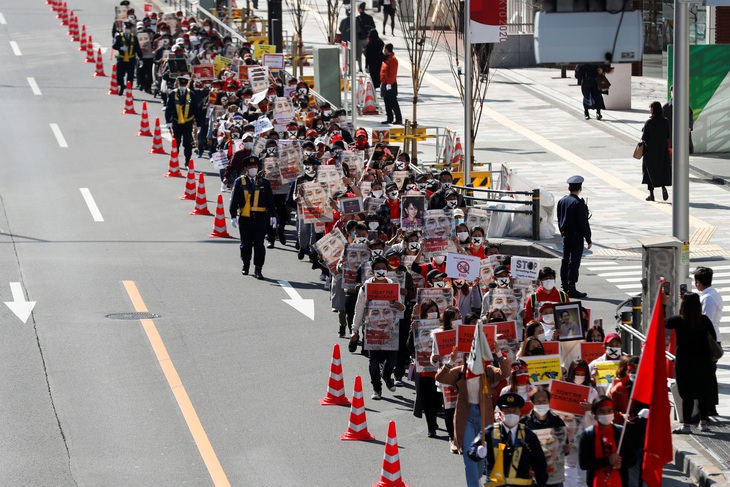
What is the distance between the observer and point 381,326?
17000mm

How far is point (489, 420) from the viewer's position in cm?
1430

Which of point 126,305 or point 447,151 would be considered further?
point 447,151

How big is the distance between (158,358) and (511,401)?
286 inches

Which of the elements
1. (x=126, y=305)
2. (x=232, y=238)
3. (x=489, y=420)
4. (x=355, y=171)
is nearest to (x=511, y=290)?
(x=489, y=420)

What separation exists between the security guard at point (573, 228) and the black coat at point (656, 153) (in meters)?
6.47

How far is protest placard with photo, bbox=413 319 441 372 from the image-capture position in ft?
52.0

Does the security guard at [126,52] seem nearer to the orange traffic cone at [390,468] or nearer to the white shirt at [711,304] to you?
the white shirt at [711,304]

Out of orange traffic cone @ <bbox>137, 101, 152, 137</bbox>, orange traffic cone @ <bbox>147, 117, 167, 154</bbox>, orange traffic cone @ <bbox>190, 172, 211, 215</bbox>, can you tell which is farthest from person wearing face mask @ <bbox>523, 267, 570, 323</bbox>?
orange traffic cone @ <bbox>137, 101, 152, 137</bbox>

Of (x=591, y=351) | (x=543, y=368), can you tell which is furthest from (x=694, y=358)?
(x=543, y=368)

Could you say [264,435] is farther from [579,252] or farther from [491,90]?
[491,90]

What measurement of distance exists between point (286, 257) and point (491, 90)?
65.3ft

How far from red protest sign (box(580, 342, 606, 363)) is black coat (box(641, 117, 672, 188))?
14.0 m

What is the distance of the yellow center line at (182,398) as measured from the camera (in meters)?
14.9

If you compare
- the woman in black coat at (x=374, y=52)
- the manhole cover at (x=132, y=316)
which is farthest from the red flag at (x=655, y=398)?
the woman in black coat at (x=374, y=52)
